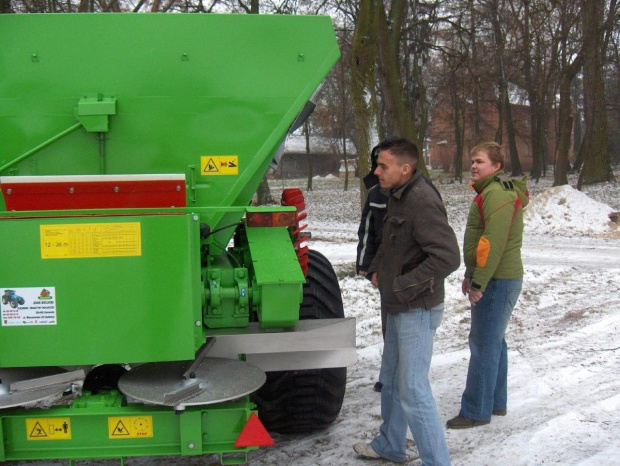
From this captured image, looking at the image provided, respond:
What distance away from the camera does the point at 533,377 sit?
5059 mm

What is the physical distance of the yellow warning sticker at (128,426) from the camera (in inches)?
119

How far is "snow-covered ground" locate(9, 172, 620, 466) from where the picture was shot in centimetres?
386

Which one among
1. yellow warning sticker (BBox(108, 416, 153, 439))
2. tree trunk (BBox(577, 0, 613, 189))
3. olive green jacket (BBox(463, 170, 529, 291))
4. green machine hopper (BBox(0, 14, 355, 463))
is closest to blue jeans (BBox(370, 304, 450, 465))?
green machine hopper (BBox(0, 14, 355, 463))

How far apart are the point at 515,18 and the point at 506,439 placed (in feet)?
63.3

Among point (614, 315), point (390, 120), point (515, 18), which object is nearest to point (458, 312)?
point (614, 315)

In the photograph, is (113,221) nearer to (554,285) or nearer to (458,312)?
(458,312)

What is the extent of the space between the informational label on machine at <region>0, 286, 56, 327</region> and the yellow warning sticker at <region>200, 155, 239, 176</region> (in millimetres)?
1032

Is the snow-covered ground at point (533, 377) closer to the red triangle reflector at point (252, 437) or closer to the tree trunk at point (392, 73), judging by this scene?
the red triangle reflector at point (252, 437)

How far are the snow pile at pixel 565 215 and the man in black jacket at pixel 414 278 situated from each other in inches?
406

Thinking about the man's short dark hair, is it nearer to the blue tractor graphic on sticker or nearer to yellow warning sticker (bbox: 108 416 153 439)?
yellow warning sticker (bbox: 108 416 153 439)

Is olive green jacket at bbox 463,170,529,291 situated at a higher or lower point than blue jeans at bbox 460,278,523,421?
higher

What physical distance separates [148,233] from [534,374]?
3568 mm

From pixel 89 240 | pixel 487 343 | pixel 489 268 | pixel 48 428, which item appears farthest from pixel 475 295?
pixel 48 428

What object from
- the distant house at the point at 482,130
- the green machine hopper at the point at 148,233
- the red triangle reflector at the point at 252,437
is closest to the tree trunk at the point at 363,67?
the green machine hopper at the point at 148,233
